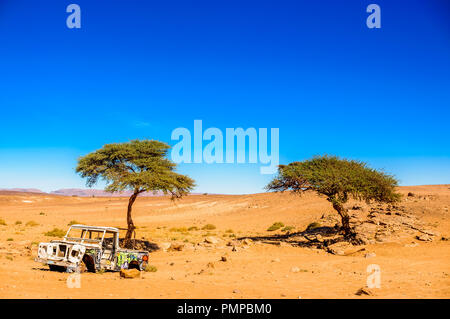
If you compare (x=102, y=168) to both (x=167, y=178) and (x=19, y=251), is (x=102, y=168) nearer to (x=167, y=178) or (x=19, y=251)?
(x=167, y=178)

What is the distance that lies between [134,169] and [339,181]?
14.4m

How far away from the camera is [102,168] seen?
23.1 metres

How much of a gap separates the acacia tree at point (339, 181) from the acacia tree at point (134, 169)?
7.58 m

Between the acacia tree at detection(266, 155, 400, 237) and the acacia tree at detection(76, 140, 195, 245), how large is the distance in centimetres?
758

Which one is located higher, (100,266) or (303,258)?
(100,266)

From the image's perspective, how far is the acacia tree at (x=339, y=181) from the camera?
24047 millimetres

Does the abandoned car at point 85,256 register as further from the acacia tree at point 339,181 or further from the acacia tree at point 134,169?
the acacia tree at point 339,181

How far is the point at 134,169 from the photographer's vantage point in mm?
23719

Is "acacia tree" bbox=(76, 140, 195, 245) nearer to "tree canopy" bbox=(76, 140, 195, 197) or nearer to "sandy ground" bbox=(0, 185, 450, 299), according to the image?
"tree canopy" bbox=(76, 140, 195, 197)

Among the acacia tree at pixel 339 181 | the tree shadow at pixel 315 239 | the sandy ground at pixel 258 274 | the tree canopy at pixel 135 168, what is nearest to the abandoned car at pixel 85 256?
the sandy ground at pixel 258 274

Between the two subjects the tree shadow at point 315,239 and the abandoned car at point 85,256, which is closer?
the abandoned car at point 85,256

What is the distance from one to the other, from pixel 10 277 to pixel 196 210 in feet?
174
